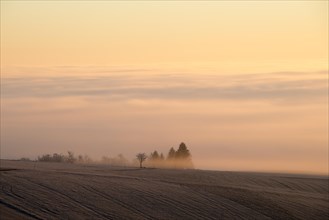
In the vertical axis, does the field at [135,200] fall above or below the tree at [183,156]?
below

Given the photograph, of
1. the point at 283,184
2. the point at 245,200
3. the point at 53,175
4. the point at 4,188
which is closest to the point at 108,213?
the point at 4,188

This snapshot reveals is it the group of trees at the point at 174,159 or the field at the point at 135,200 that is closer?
the field at the point at 135,200

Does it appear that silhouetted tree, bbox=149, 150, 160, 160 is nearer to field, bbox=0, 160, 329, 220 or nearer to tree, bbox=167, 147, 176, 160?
tree, bbox=167, 147, 176, 160

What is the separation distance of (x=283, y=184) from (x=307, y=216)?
2100 cm

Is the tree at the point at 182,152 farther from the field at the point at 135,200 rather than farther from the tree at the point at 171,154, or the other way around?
the field at the point at 135,200

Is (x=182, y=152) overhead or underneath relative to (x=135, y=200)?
overhead

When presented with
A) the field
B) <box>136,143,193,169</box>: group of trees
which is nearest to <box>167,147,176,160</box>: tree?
<box>136,143,193,169</box>: group of trees

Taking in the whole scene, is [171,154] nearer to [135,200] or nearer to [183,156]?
[183,156]

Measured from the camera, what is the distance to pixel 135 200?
4656 cm

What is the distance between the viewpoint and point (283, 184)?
73000 mm

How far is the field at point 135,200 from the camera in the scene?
39812 mm

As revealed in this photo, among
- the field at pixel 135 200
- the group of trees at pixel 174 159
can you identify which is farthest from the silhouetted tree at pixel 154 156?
the field at pixel 135 200

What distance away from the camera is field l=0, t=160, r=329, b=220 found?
131ft

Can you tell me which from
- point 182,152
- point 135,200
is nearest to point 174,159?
point 182,152
